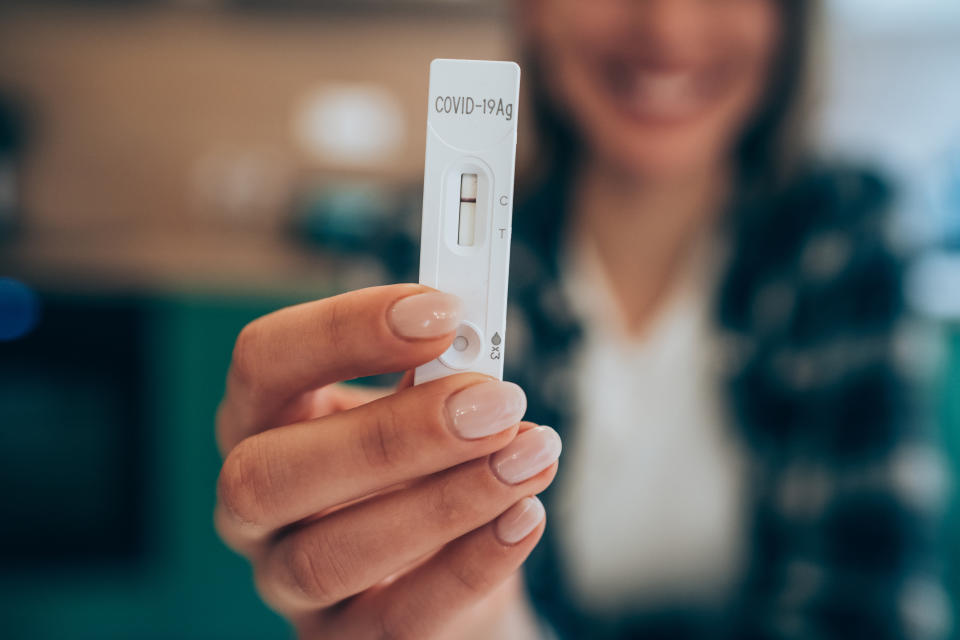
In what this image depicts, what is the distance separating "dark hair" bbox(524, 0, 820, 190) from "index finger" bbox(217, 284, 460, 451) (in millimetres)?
506

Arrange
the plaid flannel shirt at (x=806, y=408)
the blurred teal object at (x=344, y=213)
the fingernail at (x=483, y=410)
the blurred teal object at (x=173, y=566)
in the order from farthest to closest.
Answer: the blurred teal object at (x=344, y=213), the blurred teal object at (x=173, y=566), the plaid flannel shirt at (x=806, y=408), the fingernail at (x=483, y=410)

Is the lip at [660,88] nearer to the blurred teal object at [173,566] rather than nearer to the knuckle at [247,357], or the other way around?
the knuckle at [247,357]

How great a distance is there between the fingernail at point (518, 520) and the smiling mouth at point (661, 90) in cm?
51

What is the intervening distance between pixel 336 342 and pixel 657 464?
0.55 meters

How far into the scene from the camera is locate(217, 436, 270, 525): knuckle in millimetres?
299

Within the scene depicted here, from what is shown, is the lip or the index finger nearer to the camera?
the index finger

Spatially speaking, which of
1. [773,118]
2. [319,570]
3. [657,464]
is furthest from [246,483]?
[773,118]

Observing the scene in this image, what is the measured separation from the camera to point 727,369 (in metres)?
0.75

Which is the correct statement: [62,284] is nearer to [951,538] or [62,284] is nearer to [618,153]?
[618,153]

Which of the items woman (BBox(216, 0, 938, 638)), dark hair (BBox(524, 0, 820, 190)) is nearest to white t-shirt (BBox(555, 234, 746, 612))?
woman (BBox(216, 0, 938, 638))

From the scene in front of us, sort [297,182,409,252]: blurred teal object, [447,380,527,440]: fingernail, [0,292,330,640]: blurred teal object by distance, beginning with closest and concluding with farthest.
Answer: [447,380,527,440]: fingernail
[0,292,330,640]: blurred teal object
[297,182,409,252]: blurred teal object

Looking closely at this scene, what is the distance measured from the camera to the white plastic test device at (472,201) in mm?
292

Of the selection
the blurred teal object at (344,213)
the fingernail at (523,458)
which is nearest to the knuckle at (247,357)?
the fingernail at (523,458)

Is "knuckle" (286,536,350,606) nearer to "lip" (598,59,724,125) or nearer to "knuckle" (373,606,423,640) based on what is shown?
"knuckle" (373,606,423,640)
